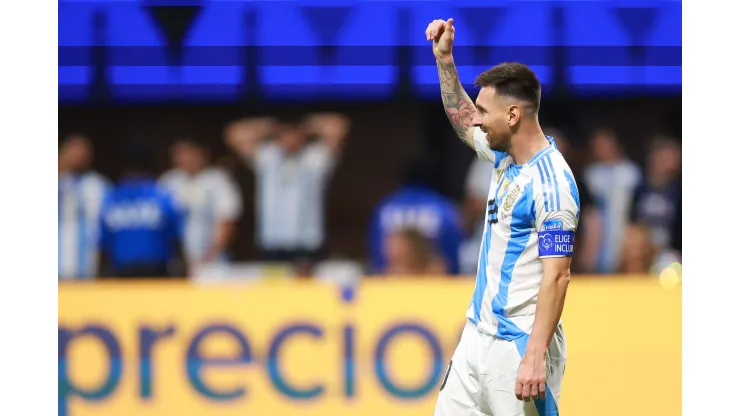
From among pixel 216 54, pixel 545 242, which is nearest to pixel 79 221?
pixel 216 54

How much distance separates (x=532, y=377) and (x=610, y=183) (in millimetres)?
3837

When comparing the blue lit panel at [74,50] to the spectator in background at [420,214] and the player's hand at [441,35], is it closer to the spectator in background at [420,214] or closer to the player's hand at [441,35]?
the spectator in background at [420,214]

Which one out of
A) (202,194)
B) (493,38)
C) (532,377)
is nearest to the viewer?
(532,377)

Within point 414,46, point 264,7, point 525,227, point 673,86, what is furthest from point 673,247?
point 525,227

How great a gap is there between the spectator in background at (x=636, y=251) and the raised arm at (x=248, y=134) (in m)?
2.56

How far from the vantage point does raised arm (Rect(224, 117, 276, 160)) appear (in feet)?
21.7

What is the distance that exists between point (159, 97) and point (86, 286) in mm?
1372

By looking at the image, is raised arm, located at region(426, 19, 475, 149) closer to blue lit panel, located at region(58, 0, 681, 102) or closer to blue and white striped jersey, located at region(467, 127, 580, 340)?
blue and white striped jersey, located at region(467, 127, 580, 340)

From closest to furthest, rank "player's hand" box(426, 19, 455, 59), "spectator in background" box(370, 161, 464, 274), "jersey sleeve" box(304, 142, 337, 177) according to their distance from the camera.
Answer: "player's hand" box(426, 19, 455, 59) < "spectator in background" box(370, 161, 464, 274) < "jersey sleeve" box(304, 142, 337, 177)

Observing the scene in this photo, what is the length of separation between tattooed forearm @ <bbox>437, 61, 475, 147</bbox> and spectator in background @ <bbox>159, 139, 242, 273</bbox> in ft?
10.2

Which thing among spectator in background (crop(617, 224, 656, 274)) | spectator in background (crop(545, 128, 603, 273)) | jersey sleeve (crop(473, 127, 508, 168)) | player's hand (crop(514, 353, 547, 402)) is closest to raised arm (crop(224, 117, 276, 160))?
spectator in background (crop(545, 128, 603, 273))

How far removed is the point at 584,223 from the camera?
659 cm

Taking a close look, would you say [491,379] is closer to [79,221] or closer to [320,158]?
[320,158]

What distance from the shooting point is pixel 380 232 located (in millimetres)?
6543
